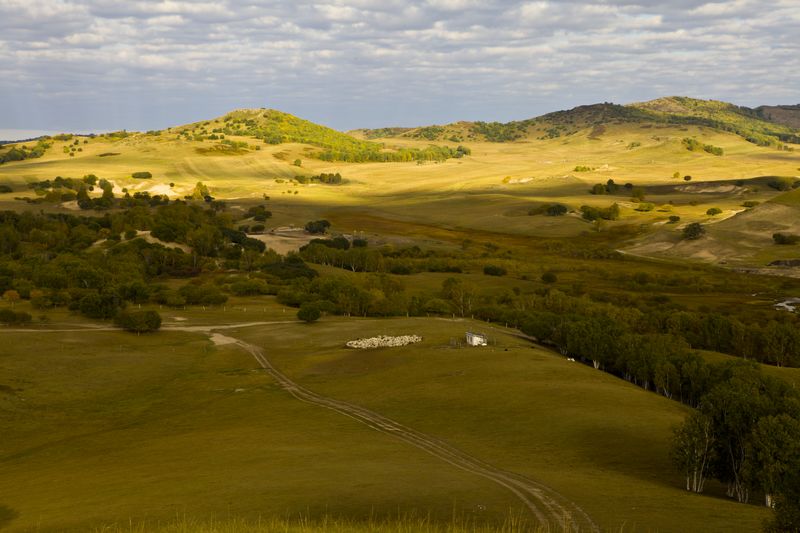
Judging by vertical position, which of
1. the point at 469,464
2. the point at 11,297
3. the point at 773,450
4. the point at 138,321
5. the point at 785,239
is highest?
the point at 773,450

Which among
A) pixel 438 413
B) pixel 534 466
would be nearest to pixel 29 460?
pixel 438 413

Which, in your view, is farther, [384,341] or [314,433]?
[384,341]

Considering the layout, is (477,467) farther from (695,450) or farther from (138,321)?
(138,321)

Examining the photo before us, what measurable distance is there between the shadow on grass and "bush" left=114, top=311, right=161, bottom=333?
2311 inches

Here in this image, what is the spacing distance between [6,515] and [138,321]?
2402 inches

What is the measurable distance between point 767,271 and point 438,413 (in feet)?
424

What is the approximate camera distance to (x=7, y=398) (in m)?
69.1

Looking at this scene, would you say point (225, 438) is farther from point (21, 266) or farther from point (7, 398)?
point (21, 266)

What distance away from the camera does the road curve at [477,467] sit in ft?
104

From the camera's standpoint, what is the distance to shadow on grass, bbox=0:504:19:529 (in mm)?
37188

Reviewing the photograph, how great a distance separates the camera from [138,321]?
97.9 meters

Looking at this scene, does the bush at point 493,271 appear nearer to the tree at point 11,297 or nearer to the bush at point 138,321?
the bush at point 138,321

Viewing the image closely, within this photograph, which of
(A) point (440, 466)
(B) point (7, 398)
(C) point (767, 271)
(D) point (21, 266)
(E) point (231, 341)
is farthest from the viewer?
(C) point (767, 271)

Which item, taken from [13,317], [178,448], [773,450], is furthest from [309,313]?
[773,450]
